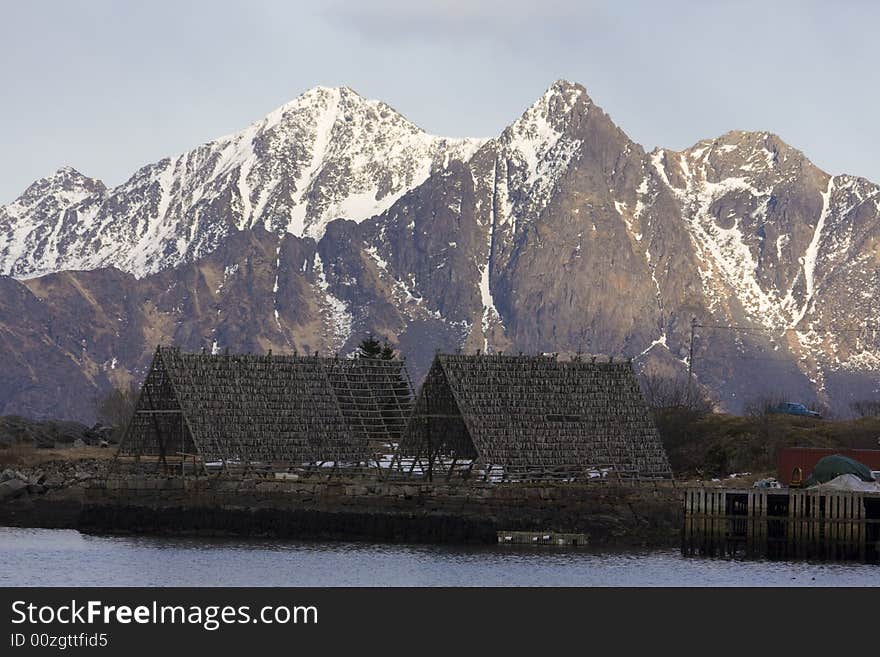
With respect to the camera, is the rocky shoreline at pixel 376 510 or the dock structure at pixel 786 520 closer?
the dock structure at pixel 786 520

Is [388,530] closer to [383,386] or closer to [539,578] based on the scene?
[539,578]

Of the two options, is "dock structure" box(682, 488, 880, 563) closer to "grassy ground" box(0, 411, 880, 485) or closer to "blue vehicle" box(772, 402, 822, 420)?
"grassy ground" box(0, 411, 880, 485)

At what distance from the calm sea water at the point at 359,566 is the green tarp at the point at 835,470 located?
11392mm

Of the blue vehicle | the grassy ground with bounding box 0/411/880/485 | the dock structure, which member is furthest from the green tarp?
the blue vehicle

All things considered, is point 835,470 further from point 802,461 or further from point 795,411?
point 795,411

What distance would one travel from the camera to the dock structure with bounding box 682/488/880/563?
100250mm

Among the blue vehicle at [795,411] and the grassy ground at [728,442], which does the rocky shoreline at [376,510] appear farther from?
the blue vehicle at [795,411]

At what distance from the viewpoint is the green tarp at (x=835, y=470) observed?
346 feet

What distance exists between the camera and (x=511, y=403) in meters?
109

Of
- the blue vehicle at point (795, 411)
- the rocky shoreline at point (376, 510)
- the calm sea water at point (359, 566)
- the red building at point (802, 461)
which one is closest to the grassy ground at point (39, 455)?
the rocky shoreline at point (376, 510)

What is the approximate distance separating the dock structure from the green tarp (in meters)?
3.55

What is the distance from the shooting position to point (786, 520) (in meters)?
102

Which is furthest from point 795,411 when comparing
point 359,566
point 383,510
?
point 359,566
